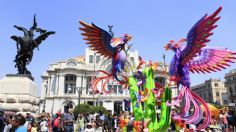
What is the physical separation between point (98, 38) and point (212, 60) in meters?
4.64

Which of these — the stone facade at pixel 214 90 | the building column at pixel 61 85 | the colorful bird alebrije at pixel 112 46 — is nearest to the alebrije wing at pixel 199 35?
the colorful bird alebrije at pixel 112 46

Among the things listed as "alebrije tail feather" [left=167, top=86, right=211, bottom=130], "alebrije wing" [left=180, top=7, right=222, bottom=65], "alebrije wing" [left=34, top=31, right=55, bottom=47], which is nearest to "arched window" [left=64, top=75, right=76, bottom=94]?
"alebrije wing" [left=34, top=31, right=55, bottom=47]

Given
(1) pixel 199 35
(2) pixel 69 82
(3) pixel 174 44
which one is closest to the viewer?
(1) pixel 199 35

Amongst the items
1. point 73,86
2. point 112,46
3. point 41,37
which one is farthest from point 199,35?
point 73,86

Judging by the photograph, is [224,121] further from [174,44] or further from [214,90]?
[214,90]

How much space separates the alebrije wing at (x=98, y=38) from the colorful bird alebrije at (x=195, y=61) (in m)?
2.69

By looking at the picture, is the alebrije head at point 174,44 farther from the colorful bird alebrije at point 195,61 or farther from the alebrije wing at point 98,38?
→ the alebrije wing at point 98,38

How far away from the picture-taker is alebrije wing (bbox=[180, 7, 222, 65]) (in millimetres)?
7770

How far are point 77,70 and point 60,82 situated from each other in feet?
15.2

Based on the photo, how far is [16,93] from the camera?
1192 centimetres

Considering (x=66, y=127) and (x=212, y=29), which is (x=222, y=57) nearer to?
(x=212, y=29)

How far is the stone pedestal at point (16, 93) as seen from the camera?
462 inches

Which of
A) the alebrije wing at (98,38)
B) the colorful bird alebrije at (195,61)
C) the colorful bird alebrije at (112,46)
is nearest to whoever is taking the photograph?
the colorful bird alebrije at (195,61)

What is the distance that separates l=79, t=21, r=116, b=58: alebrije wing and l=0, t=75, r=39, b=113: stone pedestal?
398 centimetres
